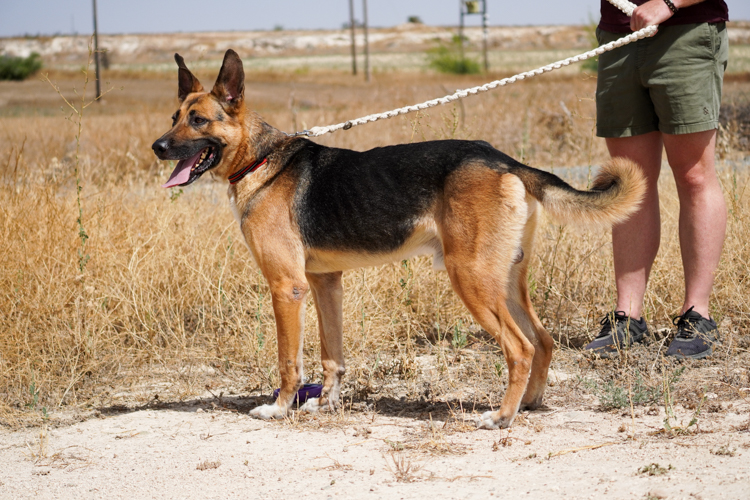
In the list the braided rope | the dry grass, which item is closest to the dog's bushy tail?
the braided rope

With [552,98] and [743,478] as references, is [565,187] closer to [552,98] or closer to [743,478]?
[743,478]

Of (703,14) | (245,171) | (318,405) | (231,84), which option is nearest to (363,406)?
(318,405)

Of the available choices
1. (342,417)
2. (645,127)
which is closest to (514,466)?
(342,417)

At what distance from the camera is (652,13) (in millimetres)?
3846

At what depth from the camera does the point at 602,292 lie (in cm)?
505

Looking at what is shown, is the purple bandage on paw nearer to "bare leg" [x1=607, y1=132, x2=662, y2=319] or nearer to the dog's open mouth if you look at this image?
the dog's open mouth

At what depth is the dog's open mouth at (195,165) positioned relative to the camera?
3.75 meters

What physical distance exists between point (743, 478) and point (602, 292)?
2.54 meters

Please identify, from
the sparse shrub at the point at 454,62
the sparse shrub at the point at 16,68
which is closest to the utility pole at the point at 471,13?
the sparse shrub at the point at 454,62

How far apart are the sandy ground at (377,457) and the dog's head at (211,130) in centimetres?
135

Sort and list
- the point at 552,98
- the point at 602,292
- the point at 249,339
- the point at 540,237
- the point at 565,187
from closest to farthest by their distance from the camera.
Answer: the point at 565,187 → the point at 249,339 → the point at 602,292 → the point at 540,237 → the point at 552,98

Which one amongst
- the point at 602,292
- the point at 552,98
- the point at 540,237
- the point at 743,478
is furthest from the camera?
the point at 552,98

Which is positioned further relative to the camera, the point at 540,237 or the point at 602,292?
the point at 540,237

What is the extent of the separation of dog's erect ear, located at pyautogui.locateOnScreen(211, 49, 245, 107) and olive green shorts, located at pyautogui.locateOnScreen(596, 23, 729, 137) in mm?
2193
